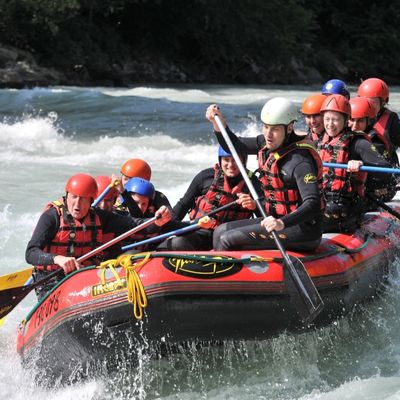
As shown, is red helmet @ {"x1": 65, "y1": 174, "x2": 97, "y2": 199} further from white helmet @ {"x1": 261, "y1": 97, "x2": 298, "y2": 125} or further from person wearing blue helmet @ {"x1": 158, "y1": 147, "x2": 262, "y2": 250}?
white helmet @ {"x1": 261, "y1": 97, "x2": 298, "y2": 125}

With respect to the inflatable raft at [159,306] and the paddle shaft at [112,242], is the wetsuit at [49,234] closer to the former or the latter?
the paddle shaft at [112,242]

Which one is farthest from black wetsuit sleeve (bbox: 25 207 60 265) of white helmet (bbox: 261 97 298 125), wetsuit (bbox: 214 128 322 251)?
white helmet (bbox: 261 97 298 125)

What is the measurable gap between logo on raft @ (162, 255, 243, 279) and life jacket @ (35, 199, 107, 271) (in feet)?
2.34

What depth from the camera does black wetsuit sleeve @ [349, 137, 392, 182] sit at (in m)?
5.69

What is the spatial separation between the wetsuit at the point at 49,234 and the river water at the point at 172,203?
1.95 feet

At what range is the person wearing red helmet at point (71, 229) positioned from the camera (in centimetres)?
470

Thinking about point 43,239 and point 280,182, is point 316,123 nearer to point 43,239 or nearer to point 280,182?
point 280,182

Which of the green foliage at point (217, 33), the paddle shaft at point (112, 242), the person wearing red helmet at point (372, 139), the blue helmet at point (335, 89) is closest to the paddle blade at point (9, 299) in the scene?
the paddle shaft at point (112, 242)

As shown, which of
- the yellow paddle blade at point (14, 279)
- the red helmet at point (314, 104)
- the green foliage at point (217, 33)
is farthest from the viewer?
the green foliage at point (217, 33)

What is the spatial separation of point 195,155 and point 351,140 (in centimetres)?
742

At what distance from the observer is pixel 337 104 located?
5.44 meters

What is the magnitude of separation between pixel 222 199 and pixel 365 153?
1.08 metres

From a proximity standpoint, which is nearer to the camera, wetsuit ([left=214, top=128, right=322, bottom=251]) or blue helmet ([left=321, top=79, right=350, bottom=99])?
wetsuit ([left=214, top=128, right=322, bottom=251])

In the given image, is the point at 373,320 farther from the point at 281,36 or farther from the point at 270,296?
the point at 281,36
